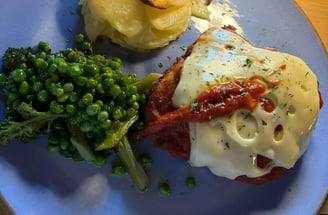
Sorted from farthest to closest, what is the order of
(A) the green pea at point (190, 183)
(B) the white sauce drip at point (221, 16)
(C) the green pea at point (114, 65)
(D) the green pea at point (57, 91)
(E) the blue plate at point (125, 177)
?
1. (B) the white sauce drip at point (221, 16)
2. (A) the green pea at point (190, 183)
3. (C) the green pea at point (114, 65)
4. (E) the blue plate at point (125, 177)
5. (D) the green pea at point (57, 91)

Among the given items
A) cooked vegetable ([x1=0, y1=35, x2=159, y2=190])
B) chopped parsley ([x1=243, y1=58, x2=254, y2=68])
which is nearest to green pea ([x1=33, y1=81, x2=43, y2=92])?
cooked vegetable ([x1=0, y1=35, x2=159, y2=190])

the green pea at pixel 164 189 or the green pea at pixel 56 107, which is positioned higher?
the green pea at pixel 56 107

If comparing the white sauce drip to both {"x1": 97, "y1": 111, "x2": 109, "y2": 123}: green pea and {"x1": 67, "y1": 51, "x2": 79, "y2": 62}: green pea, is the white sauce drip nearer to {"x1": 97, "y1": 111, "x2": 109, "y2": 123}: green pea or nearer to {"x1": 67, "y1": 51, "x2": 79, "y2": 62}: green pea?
{"x1": 67, "y1": 51, "x2": 79, "y2": 62}: green pea

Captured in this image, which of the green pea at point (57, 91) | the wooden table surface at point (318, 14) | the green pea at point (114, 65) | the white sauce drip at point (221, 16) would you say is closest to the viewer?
the green pea at point (57, 91)

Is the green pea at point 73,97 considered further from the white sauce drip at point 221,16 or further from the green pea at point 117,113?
the white sauce drip at point 221,16

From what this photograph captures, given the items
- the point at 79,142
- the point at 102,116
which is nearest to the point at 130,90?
the point at 102,116

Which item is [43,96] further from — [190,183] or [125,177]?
[190,183]

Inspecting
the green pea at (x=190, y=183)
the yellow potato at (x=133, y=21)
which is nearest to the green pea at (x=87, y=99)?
the yellow potato at (x=133, y=21)
